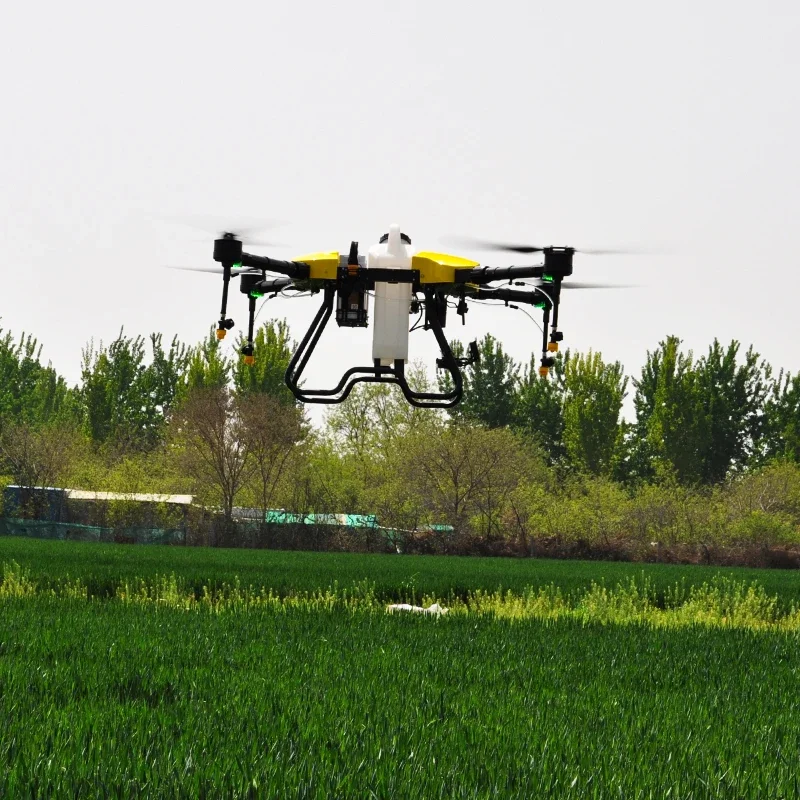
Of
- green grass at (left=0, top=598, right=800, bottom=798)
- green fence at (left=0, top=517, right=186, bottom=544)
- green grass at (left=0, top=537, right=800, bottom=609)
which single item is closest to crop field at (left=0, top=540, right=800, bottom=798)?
green grass at (left=0, top=598, right=800, bottom=798)

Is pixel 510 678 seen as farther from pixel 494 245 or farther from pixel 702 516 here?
pixel 702 516

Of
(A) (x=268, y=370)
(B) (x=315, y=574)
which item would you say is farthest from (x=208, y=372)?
(B) (x=315, y=574)

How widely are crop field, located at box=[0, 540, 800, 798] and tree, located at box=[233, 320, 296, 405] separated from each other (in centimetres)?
3830

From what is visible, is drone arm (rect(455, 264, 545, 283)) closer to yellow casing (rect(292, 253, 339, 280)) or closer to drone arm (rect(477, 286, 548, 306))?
drone arm (rect(477, 286, 548, 306))

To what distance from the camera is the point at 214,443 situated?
5206cm

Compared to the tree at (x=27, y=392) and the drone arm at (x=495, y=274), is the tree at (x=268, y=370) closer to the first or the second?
the tree at (x=27, y=392)

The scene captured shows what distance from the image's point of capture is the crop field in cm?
572

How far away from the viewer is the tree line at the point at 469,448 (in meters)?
51.7

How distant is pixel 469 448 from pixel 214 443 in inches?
465

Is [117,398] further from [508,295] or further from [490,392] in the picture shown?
[508,295]

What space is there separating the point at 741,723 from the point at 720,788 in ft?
7.38

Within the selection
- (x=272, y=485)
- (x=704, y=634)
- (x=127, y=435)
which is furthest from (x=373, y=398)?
(x=704, y=634)

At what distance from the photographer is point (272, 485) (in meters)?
54.3

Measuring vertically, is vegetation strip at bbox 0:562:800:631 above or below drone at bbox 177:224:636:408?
below
